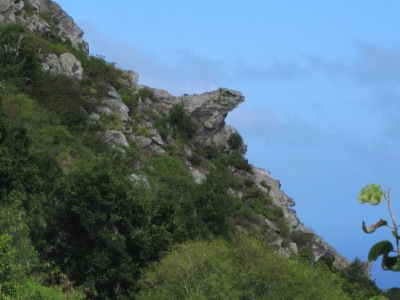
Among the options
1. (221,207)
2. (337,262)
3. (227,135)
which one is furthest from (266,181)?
(221,207)

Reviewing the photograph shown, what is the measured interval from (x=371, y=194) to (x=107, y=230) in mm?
33938

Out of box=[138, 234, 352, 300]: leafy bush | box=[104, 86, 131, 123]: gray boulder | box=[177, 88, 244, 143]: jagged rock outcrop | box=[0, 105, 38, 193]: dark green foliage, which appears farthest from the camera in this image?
box=[177, 88, 244, 143]: jagged rock outcrop

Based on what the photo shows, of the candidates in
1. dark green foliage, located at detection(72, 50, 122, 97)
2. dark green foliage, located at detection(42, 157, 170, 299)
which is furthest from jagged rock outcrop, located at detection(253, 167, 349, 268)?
dark green foliage, located at detection(42, 157, 170, 299)

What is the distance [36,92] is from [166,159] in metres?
10.1

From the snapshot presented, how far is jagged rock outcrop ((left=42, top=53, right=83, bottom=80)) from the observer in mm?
64125

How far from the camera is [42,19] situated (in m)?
71.4

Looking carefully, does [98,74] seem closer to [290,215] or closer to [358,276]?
[290,215]

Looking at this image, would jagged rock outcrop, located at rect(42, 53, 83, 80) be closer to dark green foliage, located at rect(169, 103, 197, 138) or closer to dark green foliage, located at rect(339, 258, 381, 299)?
dark green foliage, located at rect(169, 103, 197, 138)

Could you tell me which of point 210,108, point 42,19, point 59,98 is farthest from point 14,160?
point 210,108

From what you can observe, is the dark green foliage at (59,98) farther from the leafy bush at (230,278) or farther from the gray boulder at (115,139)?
the leafy bush at (230,278)

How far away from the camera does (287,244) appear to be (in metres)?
61.3

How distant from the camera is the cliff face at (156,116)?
63.7m

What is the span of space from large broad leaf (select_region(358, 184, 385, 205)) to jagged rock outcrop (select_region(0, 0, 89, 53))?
2506 inches

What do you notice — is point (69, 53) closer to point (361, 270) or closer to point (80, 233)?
point (361, 270)
